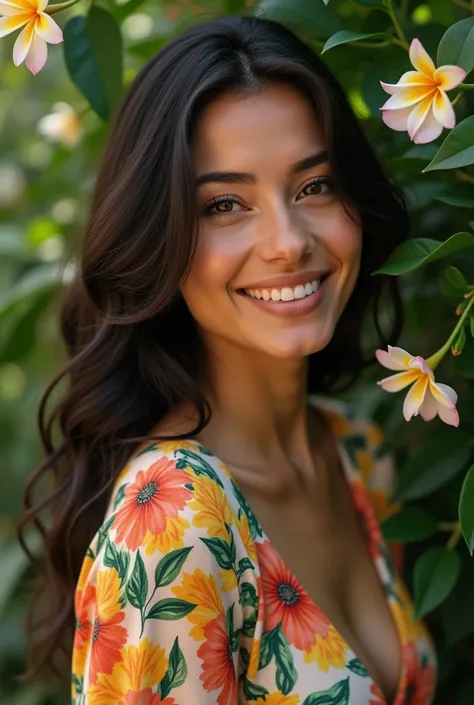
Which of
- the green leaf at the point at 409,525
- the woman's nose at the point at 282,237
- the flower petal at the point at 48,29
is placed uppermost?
the flower petal at the point at 48,29

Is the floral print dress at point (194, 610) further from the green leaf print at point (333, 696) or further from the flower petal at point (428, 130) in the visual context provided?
the flower petal at point (428, 130)

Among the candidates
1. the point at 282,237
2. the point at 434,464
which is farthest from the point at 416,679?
the point at 282,237

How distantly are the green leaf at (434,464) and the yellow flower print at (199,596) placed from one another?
13.2 inches

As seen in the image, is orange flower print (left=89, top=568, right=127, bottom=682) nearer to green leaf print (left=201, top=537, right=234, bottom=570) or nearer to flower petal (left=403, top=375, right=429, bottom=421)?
green leaf print (left=201, top=537, right=234, bottom=570)

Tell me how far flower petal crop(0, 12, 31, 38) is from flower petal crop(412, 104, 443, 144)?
0.39 m

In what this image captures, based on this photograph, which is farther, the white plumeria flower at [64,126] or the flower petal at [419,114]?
the white plumeria flower at [64,126]

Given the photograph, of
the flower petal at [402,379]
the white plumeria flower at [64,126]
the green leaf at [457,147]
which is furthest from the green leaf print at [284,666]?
the white plumeria flower at [64,126]

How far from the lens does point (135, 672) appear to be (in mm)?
1015

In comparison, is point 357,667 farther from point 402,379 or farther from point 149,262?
point 149,262

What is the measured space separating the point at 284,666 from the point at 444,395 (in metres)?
0.37

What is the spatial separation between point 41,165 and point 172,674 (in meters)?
1.69

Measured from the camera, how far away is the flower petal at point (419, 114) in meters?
0.89

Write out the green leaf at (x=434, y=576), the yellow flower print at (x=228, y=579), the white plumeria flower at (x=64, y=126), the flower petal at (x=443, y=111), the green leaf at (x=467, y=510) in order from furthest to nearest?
the white plumeria flower at (x=64, y=126), the green leaf at (x=434, y=576), the yellow flower print at (x=228, y=579), the green leaf at (x=467, y=510), the flower petal at (x=443, y=111)

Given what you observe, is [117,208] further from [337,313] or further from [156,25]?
[156,25]
